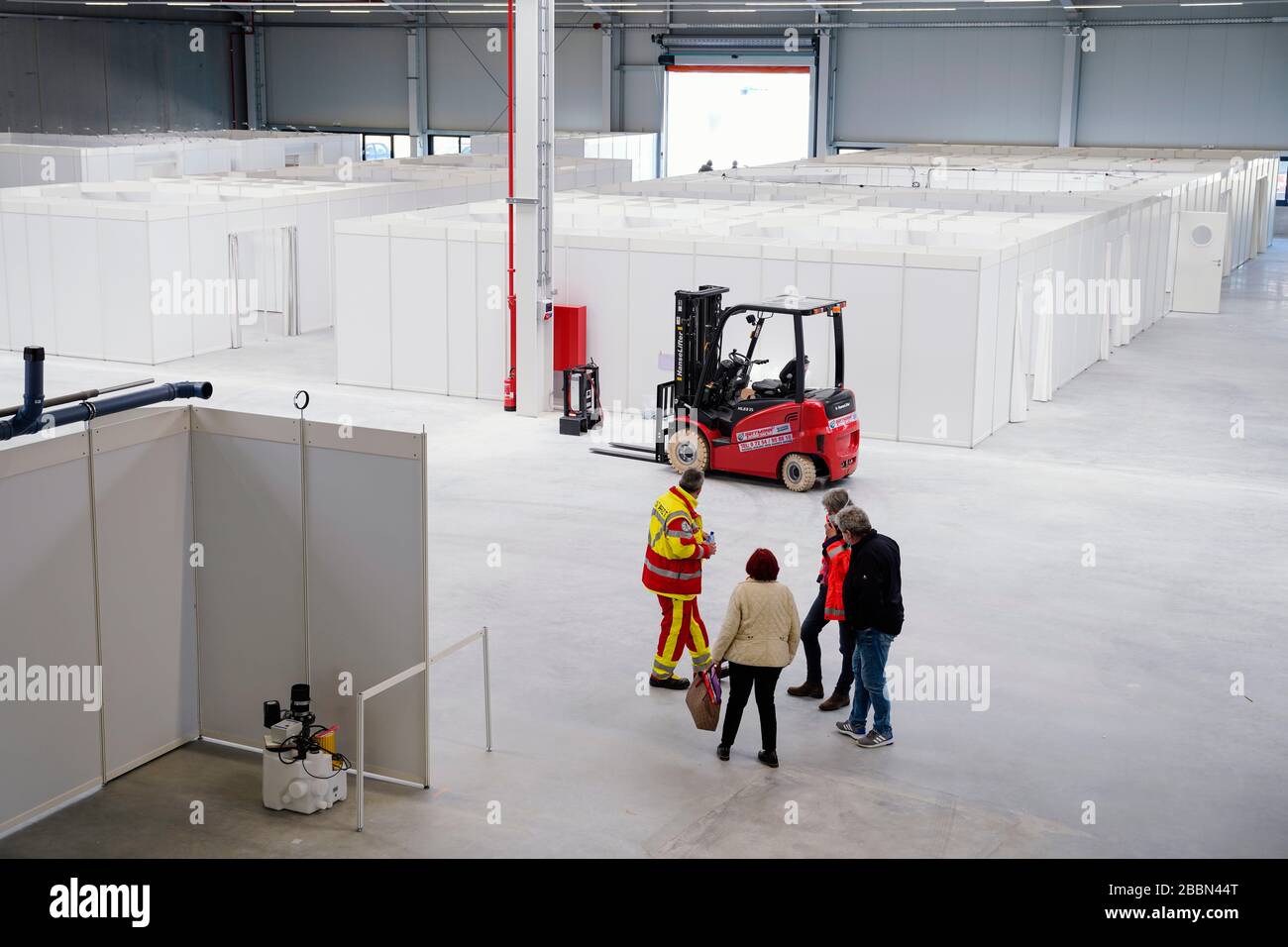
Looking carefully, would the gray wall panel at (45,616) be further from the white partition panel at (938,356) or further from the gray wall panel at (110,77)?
the gray wall panel at (110,77)

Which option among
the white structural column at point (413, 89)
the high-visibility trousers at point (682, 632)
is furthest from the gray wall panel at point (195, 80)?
the high-visibility trousers at point (682, 632)

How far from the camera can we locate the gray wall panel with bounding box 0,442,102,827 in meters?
7.48

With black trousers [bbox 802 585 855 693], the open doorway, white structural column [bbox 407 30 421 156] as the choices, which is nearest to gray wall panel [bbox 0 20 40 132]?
white structural column [bbox 407 30 421 156]

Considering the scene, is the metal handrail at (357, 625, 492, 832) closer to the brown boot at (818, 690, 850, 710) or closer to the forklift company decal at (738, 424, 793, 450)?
the brown boot at (818, 690, 850, 710)

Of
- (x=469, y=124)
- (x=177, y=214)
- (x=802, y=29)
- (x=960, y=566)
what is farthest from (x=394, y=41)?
(x=960, y=566)

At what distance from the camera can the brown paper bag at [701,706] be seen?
8.66 metres

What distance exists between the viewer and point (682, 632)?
946 centimetres

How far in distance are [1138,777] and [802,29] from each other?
35.1 metres

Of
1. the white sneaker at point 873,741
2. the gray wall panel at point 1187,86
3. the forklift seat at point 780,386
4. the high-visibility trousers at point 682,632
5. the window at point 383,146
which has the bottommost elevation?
the white sneaker at point 873,741

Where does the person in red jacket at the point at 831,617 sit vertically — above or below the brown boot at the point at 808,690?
above

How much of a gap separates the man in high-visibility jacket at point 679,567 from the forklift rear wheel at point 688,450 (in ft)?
18.5

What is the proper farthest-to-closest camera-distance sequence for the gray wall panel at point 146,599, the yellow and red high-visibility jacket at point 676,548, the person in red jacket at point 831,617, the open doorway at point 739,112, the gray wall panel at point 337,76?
the gray wall panel at point 337,76
the open doorway at point 739,112
the yellow and red high-visibility jacket at point 676,548
the person in red jacket at point 831,617
the gray wall panel at point 146,599

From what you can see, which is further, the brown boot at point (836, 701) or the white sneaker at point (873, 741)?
the brown boot at point (836, 701)

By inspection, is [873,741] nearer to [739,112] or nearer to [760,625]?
[760,625]
